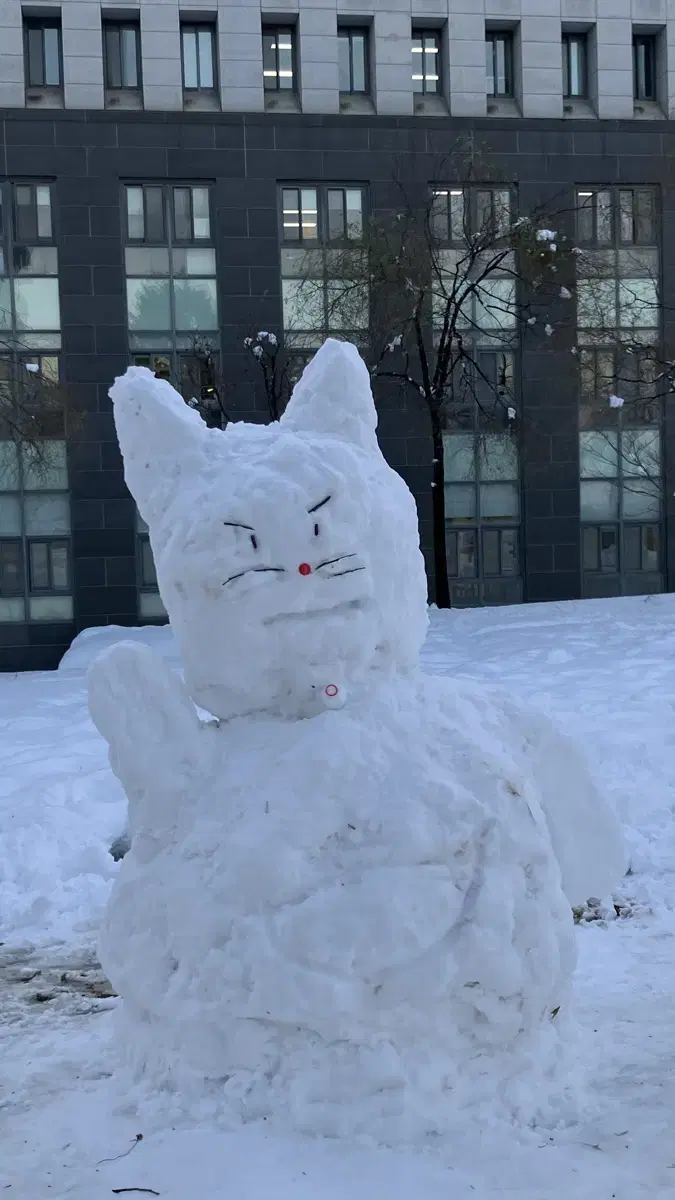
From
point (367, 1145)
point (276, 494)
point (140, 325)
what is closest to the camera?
point (367, 1145)

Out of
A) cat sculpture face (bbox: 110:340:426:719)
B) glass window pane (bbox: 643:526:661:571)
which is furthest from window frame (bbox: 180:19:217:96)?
cat sculpture face (bbox: 110:340:426:719)

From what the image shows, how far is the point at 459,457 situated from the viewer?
20719 mm

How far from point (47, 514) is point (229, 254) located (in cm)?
547

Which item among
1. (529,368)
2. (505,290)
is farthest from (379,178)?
(529,368)

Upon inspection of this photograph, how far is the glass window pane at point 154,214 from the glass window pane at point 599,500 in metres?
8.69

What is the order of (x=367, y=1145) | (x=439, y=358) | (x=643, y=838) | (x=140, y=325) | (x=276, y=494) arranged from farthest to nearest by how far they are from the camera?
(x=140, y=325) → (x=439, y=358) → (x=643, y=838) → (x=276, y=494) → (x=367, y=1145)

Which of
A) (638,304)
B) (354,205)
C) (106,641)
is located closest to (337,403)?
(106,641)

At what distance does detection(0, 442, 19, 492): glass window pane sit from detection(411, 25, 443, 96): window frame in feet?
31.6

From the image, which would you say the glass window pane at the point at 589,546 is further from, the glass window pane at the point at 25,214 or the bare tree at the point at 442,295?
the glass window pane at the point at 25,214

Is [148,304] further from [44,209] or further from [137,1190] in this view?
[137,1190]

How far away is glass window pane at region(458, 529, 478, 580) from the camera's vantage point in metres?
20.8

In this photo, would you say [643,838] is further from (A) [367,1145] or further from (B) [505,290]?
(B) [505,290]

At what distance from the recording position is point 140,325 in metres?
20.0

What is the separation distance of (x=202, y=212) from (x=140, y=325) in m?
2.28
